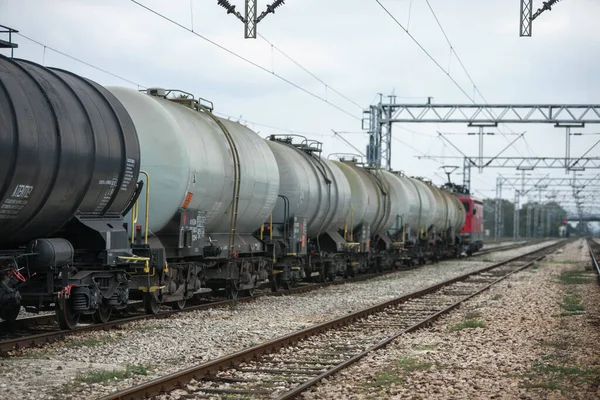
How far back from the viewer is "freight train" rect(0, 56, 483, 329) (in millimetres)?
10180

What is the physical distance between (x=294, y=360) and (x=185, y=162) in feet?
15.6

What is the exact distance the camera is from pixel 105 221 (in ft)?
39.8

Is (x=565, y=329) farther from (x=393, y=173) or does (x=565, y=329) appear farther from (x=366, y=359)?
(x=393, y=173)

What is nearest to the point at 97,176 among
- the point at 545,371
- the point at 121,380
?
the point at 121,380

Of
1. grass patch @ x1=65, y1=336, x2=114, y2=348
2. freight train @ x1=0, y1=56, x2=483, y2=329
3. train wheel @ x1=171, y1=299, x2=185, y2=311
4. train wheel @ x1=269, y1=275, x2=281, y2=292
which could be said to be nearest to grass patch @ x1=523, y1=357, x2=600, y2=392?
grass patch @ x1=65, y1=336, x2=114, y2=348

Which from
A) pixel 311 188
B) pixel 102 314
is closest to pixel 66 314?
pixel 102 314

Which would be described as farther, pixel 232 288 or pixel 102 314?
pixel 232 288

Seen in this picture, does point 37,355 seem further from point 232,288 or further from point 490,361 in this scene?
point 232,288

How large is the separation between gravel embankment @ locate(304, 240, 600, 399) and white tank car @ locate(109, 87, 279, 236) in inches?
182

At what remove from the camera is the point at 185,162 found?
1387cm

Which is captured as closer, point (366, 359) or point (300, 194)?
point (366, 359)

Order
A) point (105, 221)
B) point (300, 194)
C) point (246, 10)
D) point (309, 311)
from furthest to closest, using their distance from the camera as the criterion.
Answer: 1. point (300, 194)
2. point (246, 10)
3. point (309, 311)
4. point (105, 221)

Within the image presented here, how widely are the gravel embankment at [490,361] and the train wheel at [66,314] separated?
440 cm

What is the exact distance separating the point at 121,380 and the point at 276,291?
12.3 meters
